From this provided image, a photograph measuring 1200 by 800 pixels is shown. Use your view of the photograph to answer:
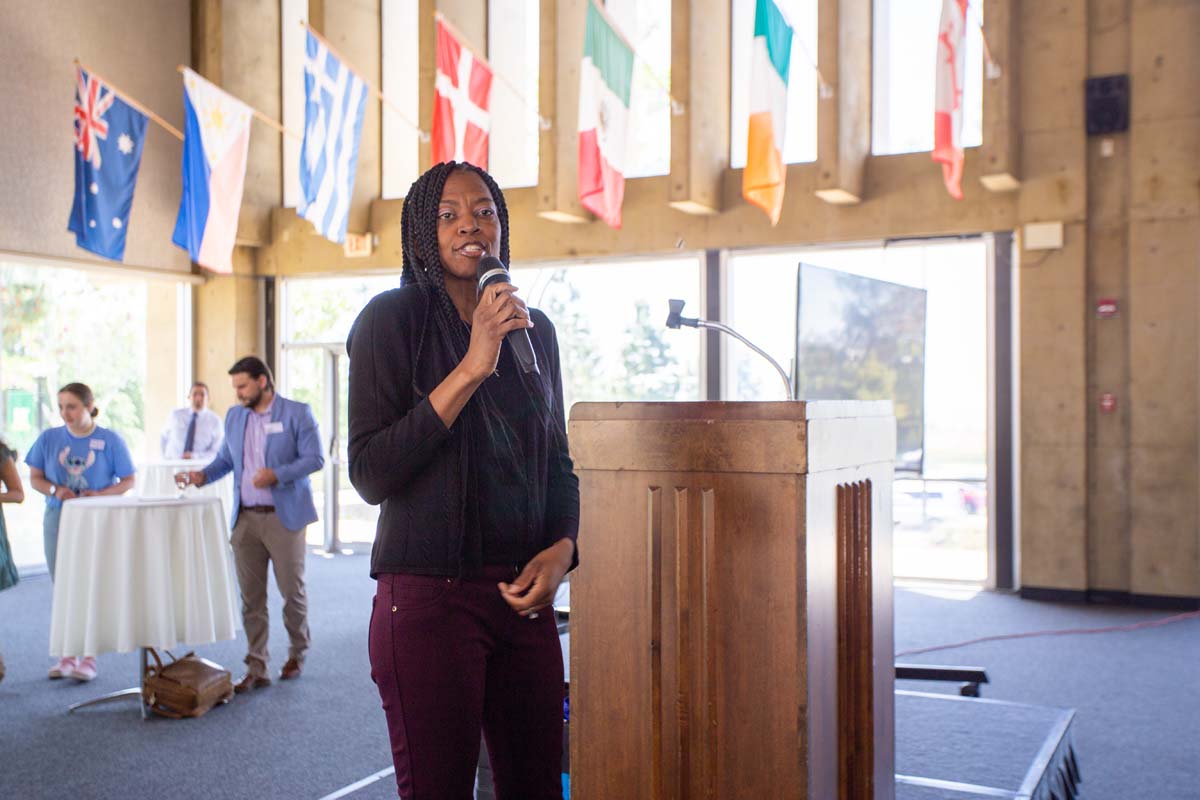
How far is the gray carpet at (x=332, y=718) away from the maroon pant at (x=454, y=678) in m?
2.37

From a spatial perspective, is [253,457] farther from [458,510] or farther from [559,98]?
[559,98]

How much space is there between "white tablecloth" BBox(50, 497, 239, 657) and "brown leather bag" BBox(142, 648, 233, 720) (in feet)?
0.62

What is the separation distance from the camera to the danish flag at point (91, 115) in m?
9.38

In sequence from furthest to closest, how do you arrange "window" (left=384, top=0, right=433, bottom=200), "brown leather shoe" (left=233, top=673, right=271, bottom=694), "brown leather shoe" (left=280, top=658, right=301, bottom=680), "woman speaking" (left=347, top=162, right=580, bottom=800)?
"window" (left=384, top=0, right=433, bottom=200)
"brown leather shoe" (left=280, top=658, right=301, bottom=680)
"brown leather shoe" (left=233, top=673, right=271, bottom=694)
"woman speaking" (left=347, top=162, right=580, bottom=800)

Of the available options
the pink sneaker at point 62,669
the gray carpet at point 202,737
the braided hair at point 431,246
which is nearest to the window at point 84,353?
the gray carpet at point 202,737

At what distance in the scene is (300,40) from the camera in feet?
41.1

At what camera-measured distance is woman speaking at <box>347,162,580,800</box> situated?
5.23ft

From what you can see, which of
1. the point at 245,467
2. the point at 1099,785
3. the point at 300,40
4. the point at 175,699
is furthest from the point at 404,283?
the point at 300,40

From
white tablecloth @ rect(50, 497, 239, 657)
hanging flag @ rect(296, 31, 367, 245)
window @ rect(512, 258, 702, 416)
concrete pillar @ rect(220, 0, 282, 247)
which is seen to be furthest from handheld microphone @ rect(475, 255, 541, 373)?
concrete pillar @ rect(220, 0, 282, 247)

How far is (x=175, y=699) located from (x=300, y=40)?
9.28 meters

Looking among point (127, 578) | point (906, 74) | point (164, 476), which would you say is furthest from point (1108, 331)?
point (164, 476)

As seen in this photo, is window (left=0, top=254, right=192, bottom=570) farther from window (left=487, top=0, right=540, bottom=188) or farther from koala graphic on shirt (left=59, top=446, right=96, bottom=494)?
window (left=487, top=0, right=540, bottom=188)

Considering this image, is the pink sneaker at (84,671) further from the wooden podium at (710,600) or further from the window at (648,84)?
the window at (648,84)

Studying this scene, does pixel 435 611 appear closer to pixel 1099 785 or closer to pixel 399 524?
pixel 399 524
